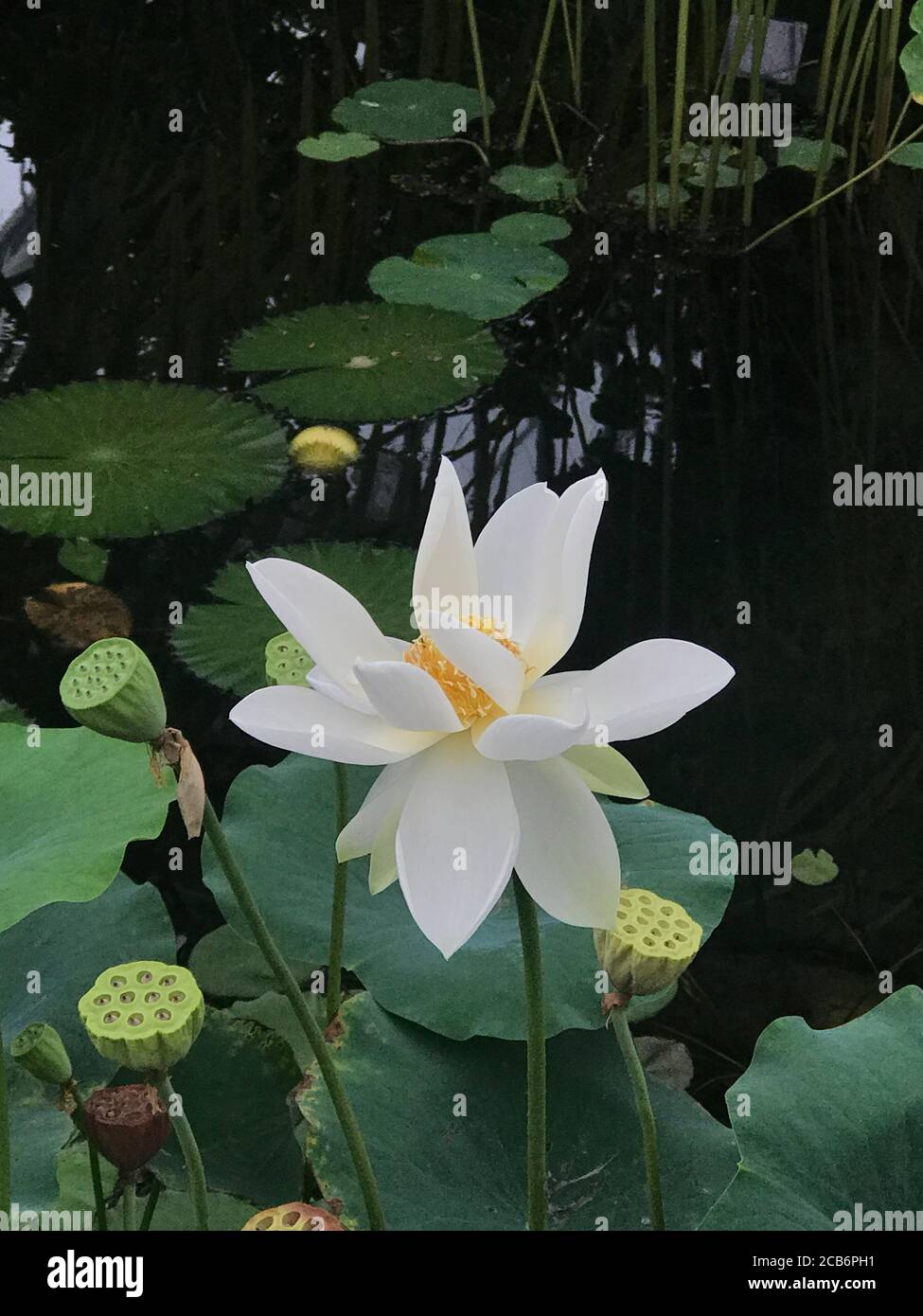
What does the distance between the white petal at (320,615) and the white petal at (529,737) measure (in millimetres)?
64

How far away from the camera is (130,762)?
0.65 m

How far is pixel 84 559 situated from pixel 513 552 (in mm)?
960

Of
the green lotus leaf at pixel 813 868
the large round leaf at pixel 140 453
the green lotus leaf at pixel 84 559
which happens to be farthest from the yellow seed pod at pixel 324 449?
the green lotus leaf at pixel 813 868

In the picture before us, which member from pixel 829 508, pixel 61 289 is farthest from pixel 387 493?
pixel 61 289

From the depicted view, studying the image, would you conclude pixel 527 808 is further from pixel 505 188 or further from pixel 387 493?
pixel 505 188

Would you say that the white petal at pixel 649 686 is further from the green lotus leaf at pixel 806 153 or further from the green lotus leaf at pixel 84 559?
the green lotus leaf at pixel 806 153

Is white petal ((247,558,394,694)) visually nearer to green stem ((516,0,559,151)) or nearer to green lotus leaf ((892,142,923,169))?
green stem ((516,0,559,151))

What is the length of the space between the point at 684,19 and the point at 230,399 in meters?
0.98

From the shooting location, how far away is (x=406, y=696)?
1.30 feet

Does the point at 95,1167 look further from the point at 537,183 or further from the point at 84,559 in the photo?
the point at 537,183

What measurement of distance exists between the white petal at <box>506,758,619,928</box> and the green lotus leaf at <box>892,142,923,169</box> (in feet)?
6.88

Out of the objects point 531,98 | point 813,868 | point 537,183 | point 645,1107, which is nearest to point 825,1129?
point 645,1107

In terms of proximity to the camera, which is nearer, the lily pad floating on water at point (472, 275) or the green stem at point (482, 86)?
the lily pad floating on water at point (472, 275)

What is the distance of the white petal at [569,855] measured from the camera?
0.42m
